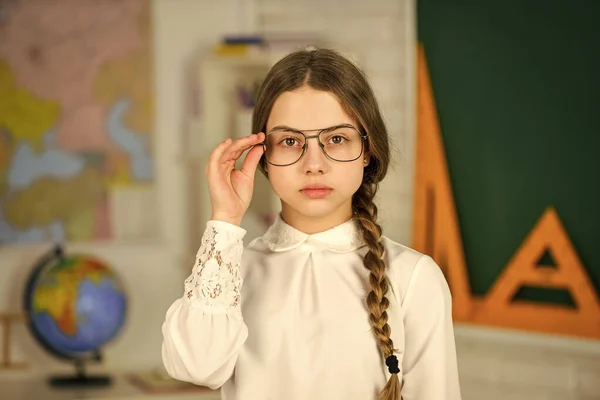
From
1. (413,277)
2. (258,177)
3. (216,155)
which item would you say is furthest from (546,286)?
(216,155)

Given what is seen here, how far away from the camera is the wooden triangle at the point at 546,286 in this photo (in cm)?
235

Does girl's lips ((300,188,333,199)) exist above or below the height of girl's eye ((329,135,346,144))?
below

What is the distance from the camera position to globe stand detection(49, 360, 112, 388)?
9.64 feet

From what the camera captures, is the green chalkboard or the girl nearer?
the girl

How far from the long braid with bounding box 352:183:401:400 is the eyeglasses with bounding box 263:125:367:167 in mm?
136

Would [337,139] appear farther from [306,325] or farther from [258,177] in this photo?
[258,177]

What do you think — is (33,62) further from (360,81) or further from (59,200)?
(360,81)

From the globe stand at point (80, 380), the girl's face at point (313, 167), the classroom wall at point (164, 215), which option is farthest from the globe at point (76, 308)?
the girl's face at point (313, 167)

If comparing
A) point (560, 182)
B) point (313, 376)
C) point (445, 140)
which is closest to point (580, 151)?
point (560, 182)

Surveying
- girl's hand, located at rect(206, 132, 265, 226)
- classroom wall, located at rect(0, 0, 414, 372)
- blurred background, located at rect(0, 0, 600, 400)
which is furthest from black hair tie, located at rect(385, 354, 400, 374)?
classroom wall, located at rect(0, 0, 414, 372)

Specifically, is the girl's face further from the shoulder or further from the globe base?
the globe base

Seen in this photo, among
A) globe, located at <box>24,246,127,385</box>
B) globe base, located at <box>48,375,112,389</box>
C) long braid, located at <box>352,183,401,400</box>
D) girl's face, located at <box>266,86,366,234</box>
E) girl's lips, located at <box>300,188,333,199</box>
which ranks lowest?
globe base, located at <box>48,375,112,389</box>

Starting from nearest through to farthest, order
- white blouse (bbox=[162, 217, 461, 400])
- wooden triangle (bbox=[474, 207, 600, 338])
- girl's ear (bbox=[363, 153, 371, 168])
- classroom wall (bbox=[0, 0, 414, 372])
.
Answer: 1. white blouse (bbox=[162, 217, 461, 400])
2. girl's ear (bbox=[363, 153, 371, 168])
3. wooden triangle (bbox=[474, 207, 600, 338])
4. classroom wall (bbox=[0, 0, 414, 372])

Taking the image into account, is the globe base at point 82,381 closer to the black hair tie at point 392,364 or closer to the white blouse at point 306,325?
the white blouse at point 306,325
